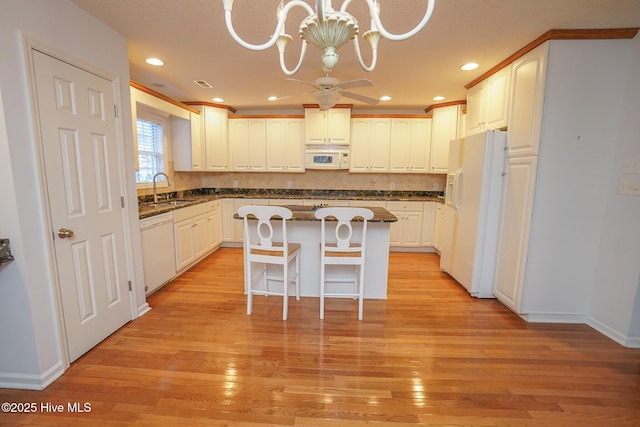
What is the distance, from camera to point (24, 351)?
1.71m

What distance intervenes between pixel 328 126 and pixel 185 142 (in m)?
2.34

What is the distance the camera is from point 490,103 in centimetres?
308

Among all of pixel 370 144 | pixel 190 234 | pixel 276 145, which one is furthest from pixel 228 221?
pixel 370 144

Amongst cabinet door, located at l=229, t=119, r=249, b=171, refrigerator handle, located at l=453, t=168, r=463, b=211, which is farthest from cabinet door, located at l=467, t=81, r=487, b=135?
cabinet door, located at l=229, t=119, r=249, b=171

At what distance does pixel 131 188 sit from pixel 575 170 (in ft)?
12.5

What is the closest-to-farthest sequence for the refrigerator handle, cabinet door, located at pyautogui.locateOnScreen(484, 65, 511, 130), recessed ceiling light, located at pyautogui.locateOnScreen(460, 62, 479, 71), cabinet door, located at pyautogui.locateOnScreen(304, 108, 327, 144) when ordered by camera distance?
cabinet door, located at pyautogui.locateOnScreen(484, 65, 511, 130) < recessed ceiling light, located at pyautogui.locateOnScreen(460, 62, 479, 71) < the refrigerator handle < cabinet door, located at pyautogui.locateOnScreen(304, 108, 327, 144)

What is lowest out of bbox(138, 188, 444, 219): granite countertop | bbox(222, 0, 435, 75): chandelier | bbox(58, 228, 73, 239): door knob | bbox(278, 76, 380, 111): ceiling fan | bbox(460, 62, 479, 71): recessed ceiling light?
Answer: bbox(58, 228, 73, 239): door knob

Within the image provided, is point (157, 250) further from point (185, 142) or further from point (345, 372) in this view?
point (345, 372)

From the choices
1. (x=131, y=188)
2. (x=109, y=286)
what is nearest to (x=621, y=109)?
(x=131, y=188)

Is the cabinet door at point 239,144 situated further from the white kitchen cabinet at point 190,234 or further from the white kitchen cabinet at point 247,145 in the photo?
the white kitchen cabinet at point 190,234

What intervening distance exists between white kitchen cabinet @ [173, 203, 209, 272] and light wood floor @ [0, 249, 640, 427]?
860 millimetres

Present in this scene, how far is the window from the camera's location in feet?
12.4

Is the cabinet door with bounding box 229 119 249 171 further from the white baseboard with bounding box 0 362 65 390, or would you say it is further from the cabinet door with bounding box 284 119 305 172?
the white baseboard with bounding box 0 362 65 390

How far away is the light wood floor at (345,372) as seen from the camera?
1581 mm
